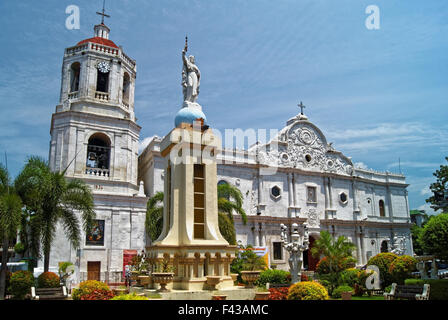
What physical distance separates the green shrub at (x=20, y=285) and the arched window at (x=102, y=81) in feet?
48.1

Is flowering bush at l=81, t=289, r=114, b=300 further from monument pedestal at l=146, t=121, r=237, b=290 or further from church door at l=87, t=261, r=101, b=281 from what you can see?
church door at l=87, t=261, r=101, b=281

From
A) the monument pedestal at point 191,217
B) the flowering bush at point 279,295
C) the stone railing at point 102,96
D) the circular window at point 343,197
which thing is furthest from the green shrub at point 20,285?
the circular window at point 343,197

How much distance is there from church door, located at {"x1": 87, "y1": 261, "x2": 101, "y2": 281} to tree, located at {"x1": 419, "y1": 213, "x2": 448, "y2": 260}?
17211mm

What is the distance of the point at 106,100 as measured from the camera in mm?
24719

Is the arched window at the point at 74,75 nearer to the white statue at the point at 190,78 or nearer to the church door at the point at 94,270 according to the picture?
A: the church door at the point at 94,270

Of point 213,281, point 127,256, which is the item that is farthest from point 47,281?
point 213,281

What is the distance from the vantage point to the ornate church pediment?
31766mm

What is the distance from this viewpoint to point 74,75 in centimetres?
2575

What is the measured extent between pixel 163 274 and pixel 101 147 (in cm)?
1649

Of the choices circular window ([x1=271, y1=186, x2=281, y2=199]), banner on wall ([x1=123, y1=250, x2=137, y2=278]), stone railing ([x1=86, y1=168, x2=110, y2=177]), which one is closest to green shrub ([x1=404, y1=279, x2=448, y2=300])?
banner on wall ([x1=123, y1=250, x2=137, y2=278])
